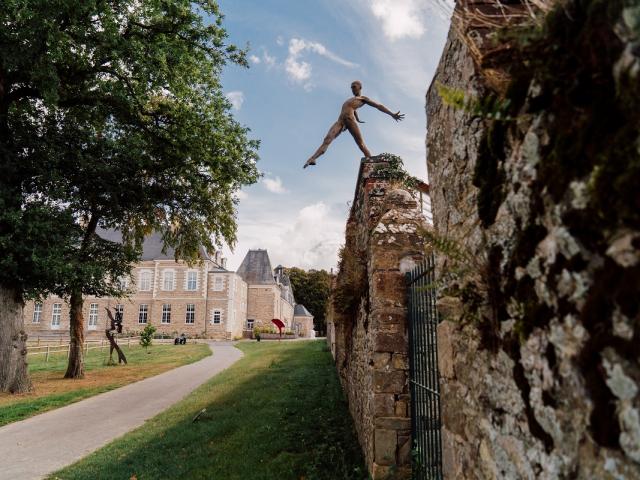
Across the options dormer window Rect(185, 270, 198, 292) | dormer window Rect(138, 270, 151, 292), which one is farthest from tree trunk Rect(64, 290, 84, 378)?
dormer window Rect(138, 270, 151, 292)

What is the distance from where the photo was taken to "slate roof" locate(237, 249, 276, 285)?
180 ft

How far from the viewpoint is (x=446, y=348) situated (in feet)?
8.04

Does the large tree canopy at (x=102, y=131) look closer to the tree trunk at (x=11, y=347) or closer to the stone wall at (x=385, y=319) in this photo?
the tree trunk at (x=11, y=347)

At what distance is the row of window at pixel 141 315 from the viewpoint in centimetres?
4619

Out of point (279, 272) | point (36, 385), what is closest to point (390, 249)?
point (36, 385)

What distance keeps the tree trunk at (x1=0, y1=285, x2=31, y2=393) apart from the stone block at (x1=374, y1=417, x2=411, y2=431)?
12.0 m

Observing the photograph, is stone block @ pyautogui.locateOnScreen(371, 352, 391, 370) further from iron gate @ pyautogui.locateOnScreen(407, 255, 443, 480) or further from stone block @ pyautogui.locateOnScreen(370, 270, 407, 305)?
stone block @ pyautogui.locateOnScreen(370, 270, 407, 305)

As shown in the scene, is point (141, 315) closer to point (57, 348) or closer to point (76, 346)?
point (57, 348)

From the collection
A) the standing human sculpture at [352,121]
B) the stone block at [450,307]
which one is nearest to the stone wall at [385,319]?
the standing human sculpture at [352,121]

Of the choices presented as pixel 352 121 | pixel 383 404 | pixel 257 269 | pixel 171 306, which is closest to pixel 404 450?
pixel 383 404

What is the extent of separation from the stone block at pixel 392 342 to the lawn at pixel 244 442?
1.48m

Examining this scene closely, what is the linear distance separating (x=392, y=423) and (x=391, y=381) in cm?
41

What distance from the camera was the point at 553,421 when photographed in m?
1.33

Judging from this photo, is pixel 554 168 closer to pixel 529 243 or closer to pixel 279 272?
pixel 529 243
